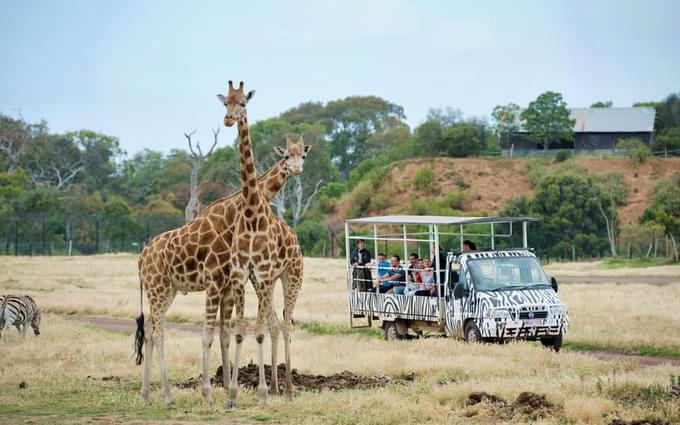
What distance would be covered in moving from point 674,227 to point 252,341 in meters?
42.1

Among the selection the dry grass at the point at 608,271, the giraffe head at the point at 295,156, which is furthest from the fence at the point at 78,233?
the giraffe head at the point at 295,156

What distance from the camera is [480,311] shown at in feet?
63.5

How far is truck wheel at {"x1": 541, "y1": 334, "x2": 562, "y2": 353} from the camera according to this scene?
19.7 metres

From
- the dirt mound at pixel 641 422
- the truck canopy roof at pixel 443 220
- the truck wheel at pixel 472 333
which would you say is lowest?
the dirt mound at pixel 641 422

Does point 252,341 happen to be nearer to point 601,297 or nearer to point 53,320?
point 53,320

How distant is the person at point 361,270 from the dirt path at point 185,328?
469cm

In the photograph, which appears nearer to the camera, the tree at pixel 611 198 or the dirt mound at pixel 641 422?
the dirt mound at pixel 641 422

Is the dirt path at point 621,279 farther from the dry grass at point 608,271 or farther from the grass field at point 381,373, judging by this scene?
the grass field at point 381,373

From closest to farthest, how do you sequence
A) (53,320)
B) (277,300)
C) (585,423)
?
1. (585,423)
2. (53,320)
3. (277,300)

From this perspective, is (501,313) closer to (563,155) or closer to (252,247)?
(252,247)

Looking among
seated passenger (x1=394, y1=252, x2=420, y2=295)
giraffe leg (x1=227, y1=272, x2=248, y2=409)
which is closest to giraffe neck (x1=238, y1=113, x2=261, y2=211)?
giraffe leg (x1=227, y1=272, x2=248, y2=409)

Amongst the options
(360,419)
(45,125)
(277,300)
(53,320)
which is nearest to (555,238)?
(277,300)

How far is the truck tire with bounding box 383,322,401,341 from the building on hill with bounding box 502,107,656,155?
261ft

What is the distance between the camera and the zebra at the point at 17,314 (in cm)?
2273
